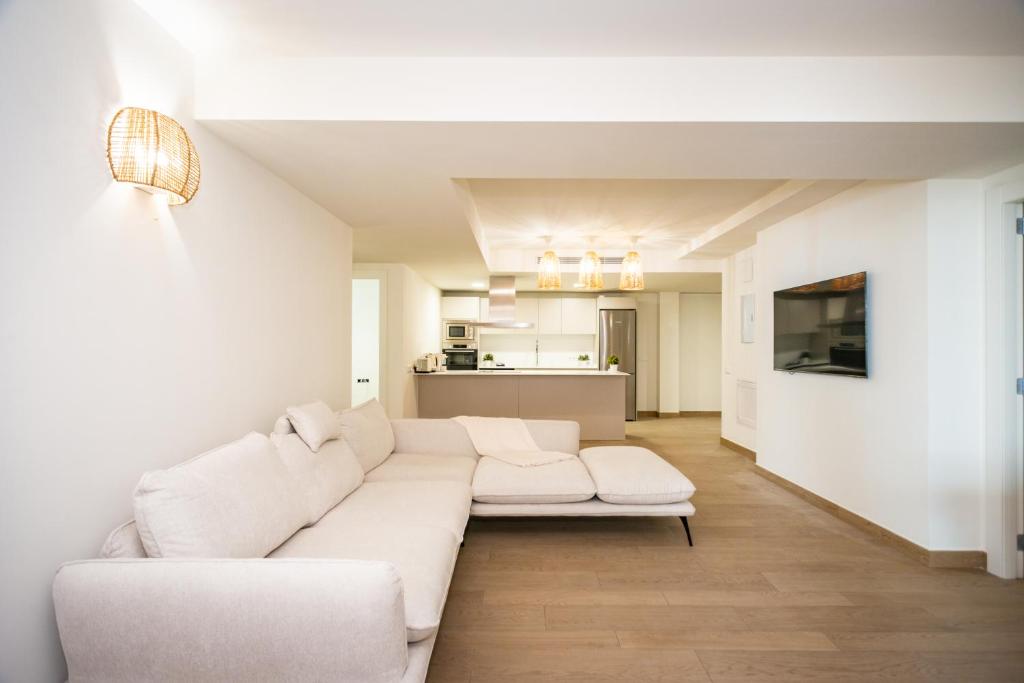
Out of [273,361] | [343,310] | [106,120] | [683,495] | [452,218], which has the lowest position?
[683,495]

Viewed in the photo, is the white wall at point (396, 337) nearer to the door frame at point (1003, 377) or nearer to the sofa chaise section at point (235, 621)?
the sofa chaise section at point (235, 621)

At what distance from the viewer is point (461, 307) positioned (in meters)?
8.52

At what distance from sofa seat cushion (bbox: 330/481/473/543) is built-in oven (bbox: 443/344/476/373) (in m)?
4.95

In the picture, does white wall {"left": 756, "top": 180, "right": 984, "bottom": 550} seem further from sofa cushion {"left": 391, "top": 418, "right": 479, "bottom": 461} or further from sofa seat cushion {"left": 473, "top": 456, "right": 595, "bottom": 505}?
sofa cushion {"left": 391, "top": 418, "right": 479, "bottom": 461}

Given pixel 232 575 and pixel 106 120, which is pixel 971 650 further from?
pixel 106 120

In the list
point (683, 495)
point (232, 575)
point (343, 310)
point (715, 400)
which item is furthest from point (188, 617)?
point (715, 400)

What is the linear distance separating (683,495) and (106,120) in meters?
3.33

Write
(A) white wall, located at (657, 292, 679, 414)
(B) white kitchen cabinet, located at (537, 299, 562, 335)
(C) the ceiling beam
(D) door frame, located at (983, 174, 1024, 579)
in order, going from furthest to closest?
(B) white kitchen cabinet, located at (537, 299, 562, 335) < (A) white wall, located at (657, 292, 679, 414) < (C) the ceiling beam < (D) door frame, located at (983, 174, 1024, 579)

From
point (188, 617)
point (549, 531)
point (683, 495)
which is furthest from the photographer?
point (549, 531)

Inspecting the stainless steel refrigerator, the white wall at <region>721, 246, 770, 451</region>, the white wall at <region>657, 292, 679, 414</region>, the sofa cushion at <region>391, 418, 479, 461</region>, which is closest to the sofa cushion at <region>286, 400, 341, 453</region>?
the sofa cushion at <region>391, 418, 479, 461</region>

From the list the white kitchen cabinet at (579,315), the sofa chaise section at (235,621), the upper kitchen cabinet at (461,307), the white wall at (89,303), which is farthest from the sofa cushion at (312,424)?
the white kitchen cabinet at (579,315)

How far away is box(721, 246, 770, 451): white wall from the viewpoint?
17.9 ft

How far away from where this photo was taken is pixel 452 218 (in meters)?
3.71

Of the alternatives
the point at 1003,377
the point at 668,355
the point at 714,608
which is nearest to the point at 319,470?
the point at 714,608
